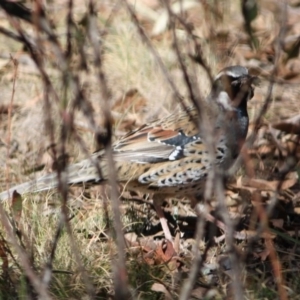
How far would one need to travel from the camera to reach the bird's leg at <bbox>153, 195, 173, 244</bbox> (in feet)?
20.2

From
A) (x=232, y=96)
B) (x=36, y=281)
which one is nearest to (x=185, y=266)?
(x=232, y=96)

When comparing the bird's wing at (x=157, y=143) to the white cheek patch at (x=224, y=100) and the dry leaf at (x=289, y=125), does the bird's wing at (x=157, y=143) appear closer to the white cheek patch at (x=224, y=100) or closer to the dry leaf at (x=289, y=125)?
the white cheek patch at (x=224, y=100)

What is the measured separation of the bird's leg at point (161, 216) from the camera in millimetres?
6145

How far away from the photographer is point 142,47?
8.37 metres

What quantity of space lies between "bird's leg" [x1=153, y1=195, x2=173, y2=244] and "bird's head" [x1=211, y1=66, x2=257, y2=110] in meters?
0.80

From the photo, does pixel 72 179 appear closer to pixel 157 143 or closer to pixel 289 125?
pixel 157 143

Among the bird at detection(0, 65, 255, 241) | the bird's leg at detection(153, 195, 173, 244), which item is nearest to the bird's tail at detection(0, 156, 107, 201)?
the bird at detection(0, 65, 255, 241)

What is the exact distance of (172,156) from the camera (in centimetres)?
642

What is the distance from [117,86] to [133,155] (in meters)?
2.00

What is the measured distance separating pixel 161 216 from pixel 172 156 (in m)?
0.43

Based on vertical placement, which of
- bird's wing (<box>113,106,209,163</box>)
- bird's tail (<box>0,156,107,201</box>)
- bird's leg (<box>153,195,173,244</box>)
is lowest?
bird's leg (<box>153,195,173,244</box>)

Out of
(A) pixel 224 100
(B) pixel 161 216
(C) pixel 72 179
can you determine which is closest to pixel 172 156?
(B) pixel 161 216

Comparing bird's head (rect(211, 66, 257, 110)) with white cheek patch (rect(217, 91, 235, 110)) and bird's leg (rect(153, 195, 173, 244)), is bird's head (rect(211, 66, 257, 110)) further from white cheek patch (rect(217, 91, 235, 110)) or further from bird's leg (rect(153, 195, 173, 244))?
bird's leg (rect(153, 195, 173, 244))

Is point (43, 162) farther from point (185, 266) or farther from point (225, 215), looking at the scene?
point (225, 215)
